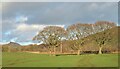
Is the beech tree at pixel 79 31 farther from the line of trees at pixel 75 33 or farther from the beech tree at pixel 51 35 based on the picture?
the beech tree at pixel 51 35

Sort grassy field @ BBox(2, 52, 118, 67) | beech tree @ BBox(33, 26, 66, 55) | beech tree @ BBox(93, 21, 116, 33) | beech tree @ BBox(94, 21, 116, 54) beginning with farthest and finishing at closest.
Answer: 1. beech tree @ BBox(93, 21, 116, 33)
2. beech tree @ BBox(94, 21, 116, 54)
3. beech tree @ BBox(33, 26, 66, 55)
4. grassy field @ BBox(2, 52, 118, 67)

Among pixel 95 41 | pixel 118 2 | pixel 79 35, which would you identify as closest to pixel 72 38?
pixel 79 35

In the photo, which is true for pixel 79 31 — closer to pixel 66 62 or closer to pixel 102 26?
pixel 102 26

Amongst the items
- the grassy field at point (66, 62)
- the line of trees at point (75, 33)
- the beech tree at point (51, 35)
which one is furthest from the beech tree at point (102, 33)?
the grassy field at point (66, 62)

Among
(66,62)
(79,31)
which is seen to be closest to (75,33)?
(79,31)

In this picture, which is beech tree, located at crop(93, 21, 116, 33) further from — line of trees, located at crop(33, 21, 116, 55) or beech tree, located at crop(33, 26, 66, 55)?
beech tree, located at crop(33, 26, 66, 55)

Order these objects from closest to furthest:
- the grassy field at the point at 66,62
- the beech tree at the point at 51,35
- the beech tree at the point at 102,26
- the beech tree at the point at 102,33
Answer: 1. the grassy field at the point at 66,62
2. the beech tree at the point at 51,35
3. the beech tree at the point at 102,33
4. the beech tree at the point at 102,26

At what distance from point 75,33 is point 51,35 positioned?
36.0 feet

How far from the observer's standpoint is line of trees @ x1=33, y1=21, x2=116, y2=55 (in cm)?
9562

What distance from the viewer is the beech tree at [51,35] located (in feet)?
310

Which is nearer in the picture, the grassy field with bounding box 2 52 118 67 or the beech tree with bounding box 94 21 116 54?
the grassy field with bounding box 2 52 118 67

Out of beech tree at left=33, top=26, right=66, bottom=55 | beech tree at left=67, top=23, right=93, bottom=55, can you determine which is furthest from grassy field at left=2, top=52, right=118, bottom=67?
beech tree at left=67, top=23, right=93, bottom=55

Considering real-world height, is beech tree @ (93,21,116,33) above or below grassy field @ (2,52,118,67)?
above

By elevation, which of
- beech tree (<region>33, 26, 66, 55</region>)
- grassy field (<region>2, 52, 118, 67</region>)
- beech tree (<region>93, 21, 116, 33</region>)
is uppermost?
beech tree (<region>93, 21, 116, 33</region>)
